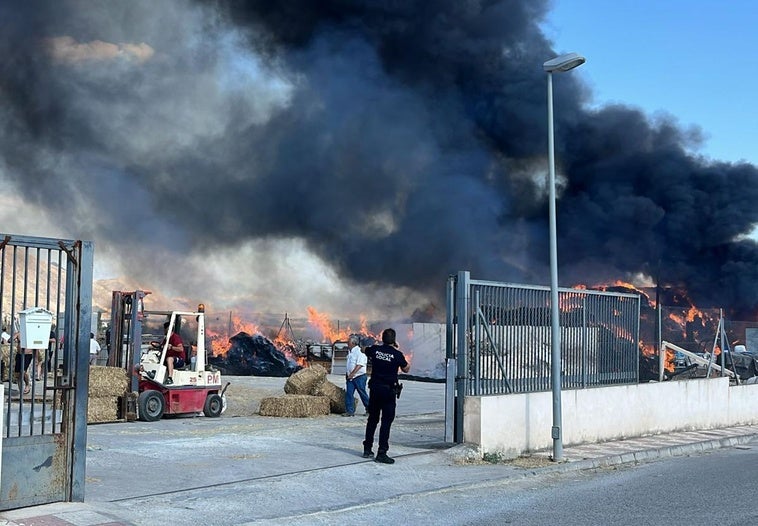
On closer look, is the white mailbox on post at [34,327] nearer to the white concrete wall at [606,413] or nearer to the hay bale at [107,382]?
the white concrete wall at [606,413]

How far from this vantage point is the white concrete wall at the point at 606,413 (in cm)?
1083

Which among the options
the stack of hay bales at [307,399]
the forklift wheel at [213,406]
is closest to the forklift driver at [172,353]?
the forklift wheel at [213,406]

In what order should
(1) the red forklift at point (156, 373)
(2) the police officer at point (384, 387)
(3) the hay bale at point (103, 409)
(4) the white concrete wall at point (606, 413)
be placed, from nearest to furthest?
1. (2) the police officer at point (384, 387)
2. (4) the white concrete wall at point (606, 413)
3. (3) the hay bale at point (103, 409)
4. (1) the red forklift at point (156, 373)

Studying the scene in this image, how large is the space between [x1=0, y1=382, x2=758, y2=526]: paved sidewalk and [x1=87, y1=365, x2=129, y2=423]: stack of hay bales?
1.54 feet

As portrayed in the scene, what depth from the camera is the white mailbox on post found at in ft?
21.1

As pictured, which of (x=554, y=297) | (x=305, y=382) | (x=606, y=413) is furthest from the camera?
(x=305, y=382)

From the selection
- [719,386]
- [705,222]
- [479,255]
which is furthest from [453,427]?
[705,222]

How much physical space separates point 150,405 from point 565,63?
9252 mm

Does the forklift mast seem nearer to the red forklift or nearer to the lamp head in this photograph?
the red forklift

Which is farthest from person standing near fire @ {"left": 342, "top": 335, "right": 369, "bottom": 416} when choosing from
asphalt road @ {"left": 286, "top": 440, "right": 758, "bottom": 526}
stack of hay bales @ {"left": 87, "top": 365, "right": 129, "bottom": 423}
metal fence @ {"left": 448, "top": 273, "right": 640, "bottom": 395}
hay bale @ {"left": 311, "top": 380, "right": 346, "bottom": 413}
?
asphalt road @ {"left": 286, "top": 440, "right": 758, "bottom": 526}

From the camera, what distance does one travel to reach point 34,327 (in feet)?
Result: 21.3

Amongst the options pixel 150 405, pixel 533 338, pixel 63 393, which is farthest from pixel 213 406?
pixel 63 393

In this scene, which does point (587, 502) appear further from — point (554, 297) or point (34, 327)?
point (34, 327)

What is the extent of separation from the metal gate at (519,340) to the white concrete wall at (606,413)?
30 cm
